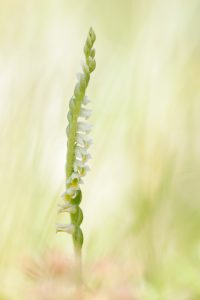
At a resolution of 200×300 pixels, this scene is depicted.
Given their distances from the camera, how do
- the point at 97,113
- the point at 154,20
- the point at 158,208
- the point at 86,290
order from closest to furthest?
the point at 86,290
the point at 158,208
the point at 97,113
the point at 154,20

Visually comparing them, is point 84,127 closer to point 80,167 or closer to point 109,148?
point 80,167

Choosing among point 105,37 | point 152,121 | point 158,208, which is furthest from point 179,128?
point 105,37

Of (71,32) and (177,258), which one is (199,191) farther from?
(71,32)

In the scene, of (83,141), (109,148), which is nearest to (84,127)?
(83,141)

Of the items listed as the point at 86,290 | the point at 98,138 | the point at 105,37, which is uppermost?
the point at 105,37

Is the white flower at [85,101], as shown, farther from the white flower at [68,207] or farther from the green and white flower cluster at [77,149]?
the white flower at [68,207]

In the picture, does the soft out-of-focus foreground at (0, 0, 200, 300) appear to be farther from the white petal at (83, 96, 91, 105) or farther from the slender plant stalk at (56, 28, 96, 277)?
the white petal at (83, 96, 91, 105)

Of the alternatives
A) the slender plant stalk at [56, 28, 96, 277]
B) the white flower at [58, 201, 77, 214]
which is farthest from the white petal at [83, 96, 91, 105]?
the white flower at [58, 201, 77, 214]
